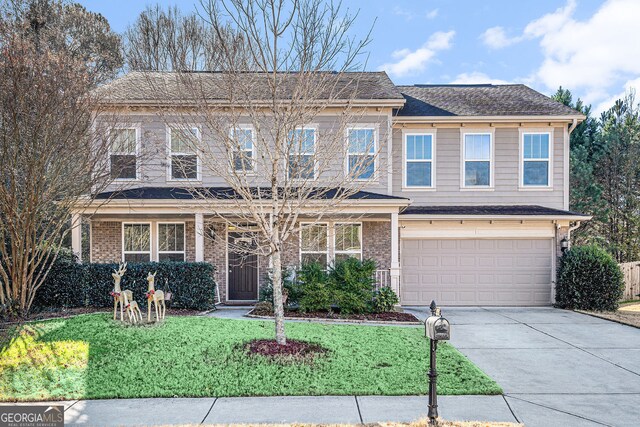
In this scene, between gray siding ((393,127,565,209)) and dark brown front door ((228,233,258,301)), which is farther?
gray siding ((393,127,565,209))

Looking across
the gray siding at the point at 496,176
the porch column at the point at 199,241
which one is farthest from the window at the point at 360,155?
the porch column at the point at 199,241

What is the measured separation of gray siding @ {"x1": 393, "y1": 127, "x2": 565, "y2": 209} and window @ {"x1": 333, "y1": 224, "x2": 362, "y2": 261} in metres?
2.10

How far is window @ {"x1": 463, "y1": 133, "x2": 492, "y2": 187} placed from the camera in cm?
1381

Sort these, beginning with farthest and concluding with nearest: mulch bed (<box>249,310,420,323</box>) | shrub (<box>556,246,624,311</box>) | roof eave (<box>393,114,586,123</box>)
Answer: roof eave (<box>393,114,586,123</box>)
shrub (<box>556,246,624,311</box>)
mulch bed (<box>249,310,420,323</box>)

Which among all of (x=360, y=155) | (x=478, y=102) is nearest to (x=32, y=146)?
(x=360, y=155)

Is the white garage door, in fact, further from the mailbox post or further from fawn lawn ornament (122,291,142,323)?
the mailbox post

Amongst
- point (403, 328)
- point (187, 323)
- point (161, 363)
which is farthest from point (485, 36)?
point (161, 363)

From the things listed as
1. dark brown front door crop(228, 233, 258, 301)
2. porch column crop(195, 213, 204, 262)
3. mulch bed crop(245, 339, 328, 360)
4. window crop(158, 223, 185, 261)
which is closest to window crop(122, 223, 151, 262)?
window crop(158, 223, 185, 261)

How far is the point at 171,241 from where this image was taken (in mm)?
13188

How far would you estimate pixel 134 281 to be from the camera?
35.3ft

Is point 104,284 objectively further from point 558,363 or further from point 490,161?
point 490,161

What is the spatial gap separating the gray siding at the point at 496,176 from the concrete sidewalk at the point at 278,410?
9.05 metres

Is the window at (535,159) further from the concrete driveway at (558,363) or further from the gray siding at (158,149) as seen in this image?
the gray siding at (158,149)

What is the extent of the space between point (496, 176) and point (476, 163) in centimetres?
74
